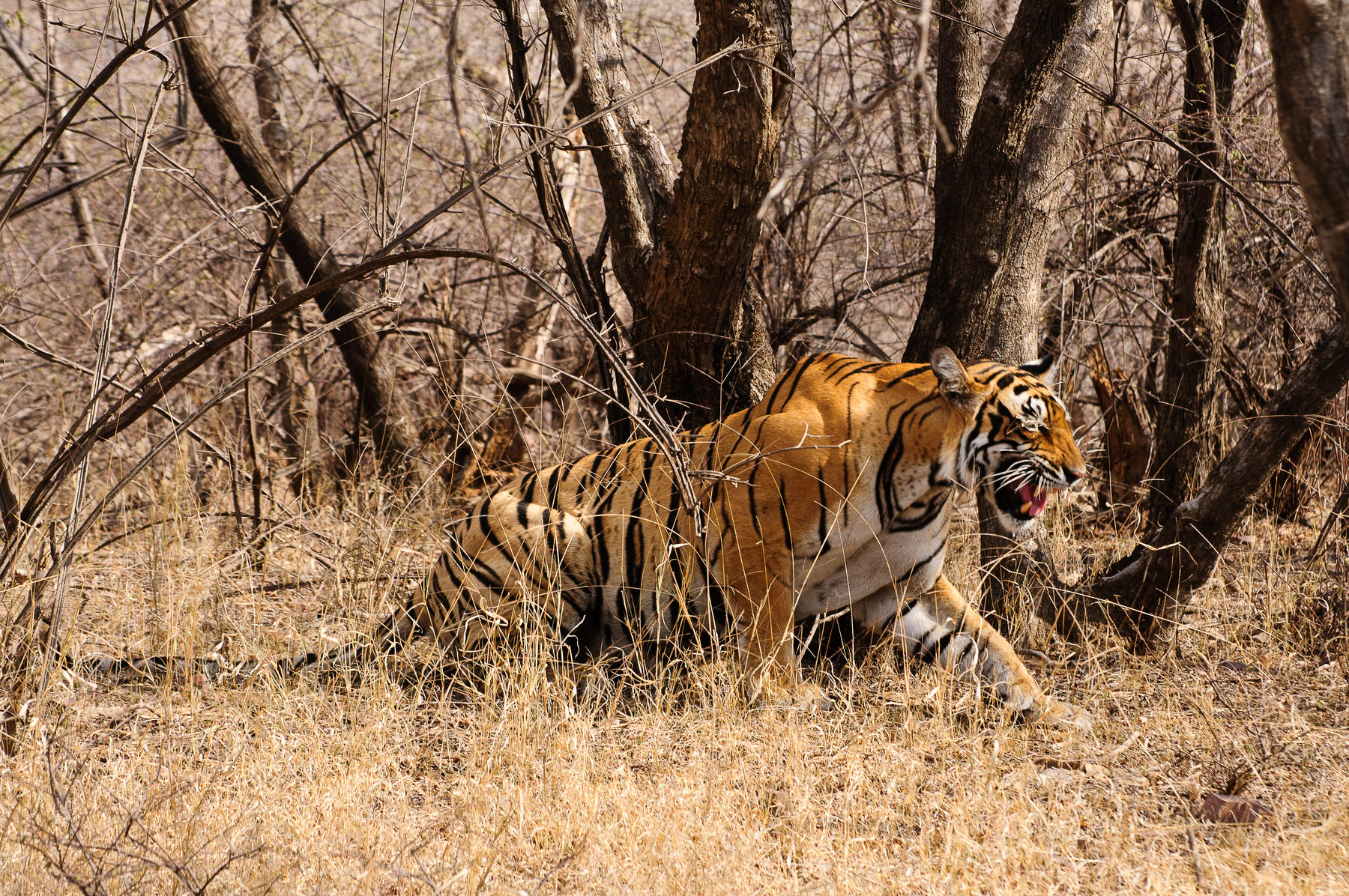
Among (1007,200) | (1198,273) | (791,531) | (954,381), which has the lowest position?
(791,531)

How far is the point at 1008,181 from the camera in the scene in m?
4.41

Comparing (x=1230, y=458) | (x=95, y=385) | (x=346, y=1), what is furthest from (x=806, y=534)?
(x=346, y=1)

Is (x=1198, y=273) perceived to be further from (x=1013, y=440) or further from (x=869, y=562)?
(x=869, y=562)

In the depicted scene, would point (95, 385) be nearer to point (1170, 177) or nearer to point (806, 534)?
point (806, 534)

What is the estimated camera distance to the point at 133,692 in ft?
13.5

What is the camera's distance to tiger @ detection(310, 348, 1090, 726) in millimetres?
3943

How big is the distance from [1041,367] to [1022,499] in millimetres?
522

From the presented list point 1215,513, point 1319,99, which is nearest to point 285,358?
point 1215,513

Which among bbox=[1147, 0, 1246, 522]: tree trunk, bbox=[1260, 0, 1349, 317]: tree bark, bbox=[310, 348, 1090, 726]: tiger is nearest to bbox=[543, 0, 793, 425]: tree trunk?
bbox=[310, 348, 1090, 726]: tiger

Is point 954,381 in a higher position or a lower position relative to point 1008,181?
lower

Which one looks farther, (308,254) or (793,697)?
(308,254)

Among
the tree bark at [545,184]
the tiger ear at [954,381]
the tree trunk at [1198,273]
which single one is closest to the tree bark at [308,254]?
the tree bark at [545,184]

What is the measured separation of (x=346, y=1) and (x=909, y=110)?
3970 mm

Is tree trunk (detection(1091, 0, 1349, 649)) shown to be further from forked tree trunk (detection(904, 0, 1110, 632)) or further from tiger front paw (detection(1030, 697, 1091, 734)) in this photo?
tiger front paw (detection(1030, 697, 1091, 734))
